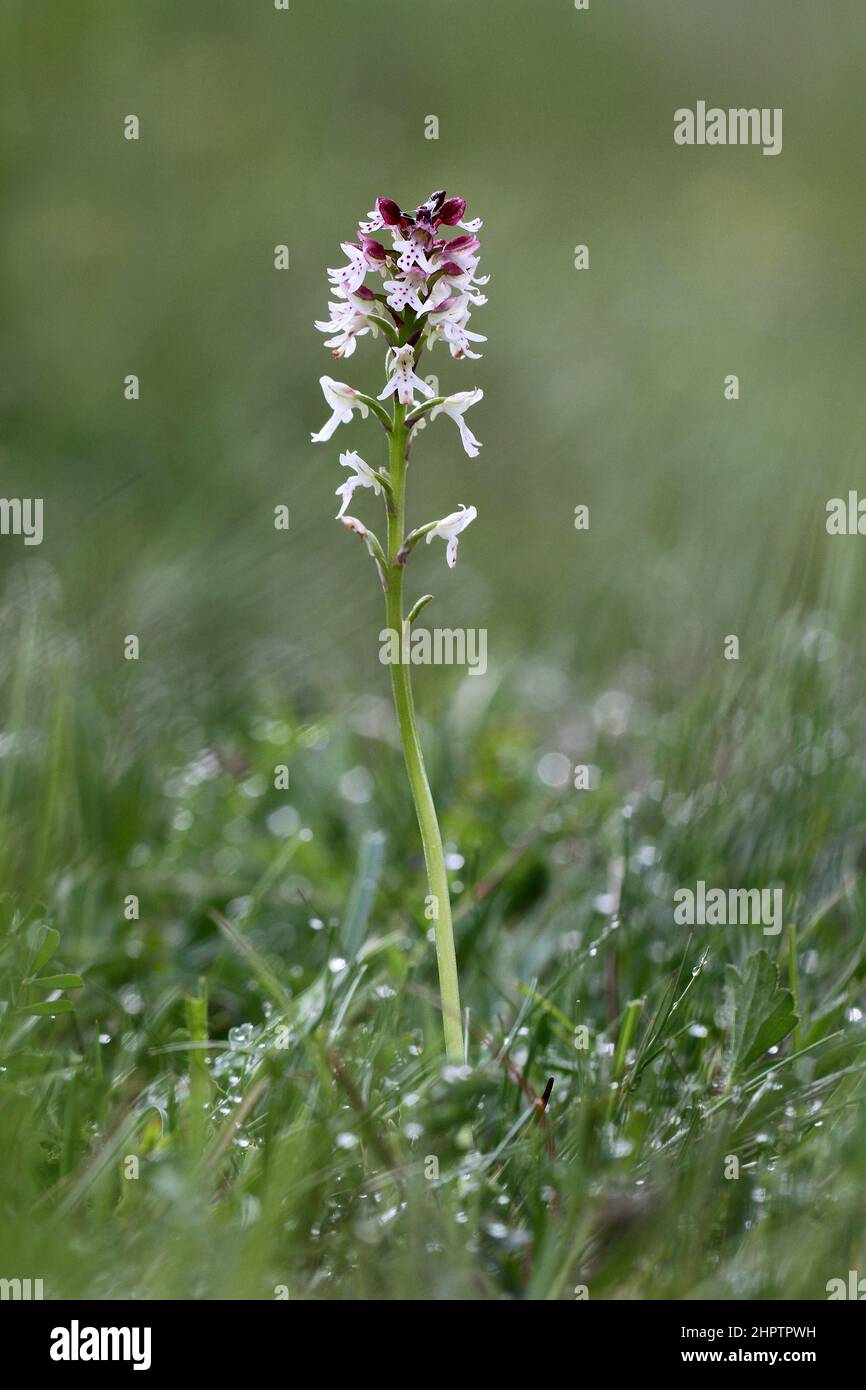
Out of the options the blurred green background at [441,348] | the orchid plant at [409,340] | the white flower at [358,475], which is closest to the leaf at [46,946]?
the orchid plant at [409,340]

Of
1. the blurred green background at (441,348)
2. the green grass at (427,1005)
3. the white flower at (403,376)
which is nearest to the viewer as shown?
the green grass at (427,1005)

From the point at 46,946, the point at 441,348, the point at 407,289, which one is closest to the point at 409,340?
the point at 407,289

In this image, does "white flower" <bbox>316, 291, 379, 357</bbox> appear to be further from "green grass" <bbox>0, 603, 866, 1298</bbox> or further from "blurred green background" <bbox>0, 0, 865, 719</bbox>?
"blurred green background" <bbox>0, 0, 865, 719</bbox>

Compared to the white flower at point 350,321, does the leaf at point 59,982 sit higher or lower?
lower

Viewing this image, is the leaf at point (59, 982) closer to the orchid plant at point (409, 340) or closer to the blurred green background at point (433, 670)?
A: the blurred green background at point (433, 670)

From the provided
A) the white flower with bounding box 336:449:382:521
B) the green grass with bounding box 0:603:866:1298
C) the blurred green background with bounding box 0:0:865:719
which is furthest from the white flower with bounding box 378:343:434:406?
the blurred green background with bounding box 0:0:865:719

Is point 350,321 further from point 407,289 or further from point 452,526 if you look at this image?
point 452,526

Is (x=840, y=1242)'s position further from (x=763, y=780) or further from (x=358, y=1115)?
(x=763, y=780)
